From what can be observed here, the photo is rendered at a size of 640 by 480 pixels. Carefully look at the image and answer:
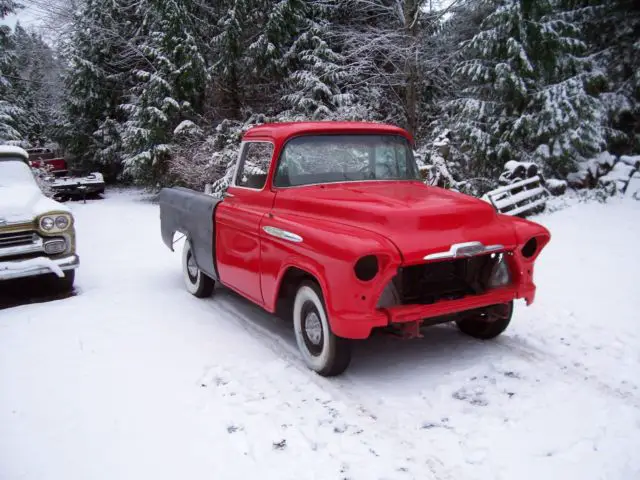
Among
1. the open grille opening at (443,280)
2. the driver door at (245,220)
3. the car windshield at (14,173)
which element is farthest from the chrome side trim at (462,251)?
→ the car windshield at (14,173)

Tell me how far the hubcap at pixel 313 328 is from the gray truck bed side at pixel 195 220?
1.75 m

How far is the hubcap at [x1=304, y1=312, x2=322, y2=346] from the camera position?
158 inches

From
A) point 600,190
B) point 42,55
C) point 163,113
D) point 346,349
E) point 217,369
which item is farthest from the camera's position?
point 42,55

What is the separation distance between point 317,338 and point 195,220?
2.65 m

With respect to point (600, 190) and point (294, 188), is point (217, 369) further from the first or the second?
point (600, 190)

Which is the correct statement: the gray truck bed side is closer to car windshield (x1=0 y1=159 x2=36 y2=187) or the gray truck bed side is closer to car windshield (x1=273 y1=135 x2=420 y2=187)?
car windshield (x1=273 y1=135 x2=420 y2=187)

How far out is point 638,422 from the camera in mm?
3127

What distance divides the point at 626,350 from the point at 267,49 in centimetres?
1303

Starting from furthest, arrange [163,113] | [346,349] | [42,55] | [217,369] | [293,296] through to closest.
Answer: [42,55] → [163,113] → [293,296] → [217,369] → [346,349]

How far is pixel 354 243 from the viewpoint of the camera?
11.3 feet

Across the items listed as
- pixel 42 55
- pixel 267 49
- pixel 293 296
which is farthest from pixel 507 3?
pixel 42 55

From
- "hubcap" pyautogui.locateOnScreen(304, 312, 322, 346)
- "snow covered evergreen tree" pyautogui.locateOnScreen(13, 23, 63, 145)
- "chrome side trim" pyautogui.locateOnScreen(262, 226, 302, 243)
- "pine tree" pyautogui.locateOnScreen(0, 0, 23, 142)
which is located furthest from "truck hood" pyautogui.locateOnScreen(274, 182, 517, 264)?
"snow covered evergreen tree" pyautogui.locateOnScreen(13, 23, 63, 145)

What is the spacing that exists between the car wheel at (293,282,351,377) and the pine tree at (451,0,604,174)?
27.0ft

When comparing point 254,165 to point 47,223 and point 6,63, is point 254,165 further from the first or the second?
point 6,63
